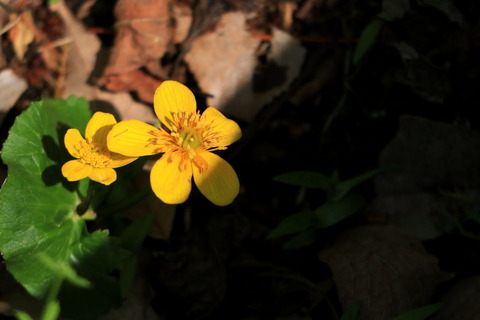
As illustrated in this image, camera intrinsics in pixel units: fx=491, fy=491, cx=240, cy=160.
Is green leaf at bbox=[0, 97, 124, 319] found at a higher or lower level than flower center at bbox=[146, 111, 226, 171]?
lower

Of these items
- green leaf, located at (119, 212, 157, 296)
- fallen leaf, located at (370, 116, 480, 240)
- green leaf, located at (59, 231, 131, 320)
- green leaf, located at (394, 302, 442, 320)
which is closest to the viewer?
green leaf, located at (394, 302, 442, 320)

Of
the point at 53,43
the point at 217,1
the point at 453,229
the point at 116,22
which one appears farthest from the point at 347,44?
the point at 53,43

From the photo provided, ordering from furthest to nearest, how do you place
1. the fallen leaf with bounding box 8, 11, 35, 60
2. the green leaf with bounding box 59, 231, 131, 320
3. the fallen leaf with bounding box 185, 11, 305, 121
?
the fallen leaf with bounding box 8, 11, 35, 60, the fallen leaf with bounding box 185, 11, 305, 121, the green leaf with bounding box 59, 231, 131, 320

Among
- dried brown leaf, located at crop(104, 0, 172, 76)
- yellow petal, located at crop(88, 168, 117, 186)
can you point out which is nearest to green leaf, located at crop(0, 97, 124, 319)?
yellow petal, located at crop(88, 168, 117, 186)

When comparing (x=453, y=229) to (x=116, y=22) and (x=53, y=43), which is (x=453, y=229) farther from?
(x=53, y=43)

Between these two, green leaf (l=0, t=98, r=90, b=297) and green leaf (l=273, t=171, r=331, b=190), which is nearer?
green leaf (l=0, t=98, r=90, b=297)

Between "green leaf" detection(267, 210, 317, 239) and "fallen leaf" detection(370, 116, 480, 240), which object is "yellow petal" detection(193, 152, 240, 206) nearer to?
"green leaf" detection(267, 210, 317, 239)

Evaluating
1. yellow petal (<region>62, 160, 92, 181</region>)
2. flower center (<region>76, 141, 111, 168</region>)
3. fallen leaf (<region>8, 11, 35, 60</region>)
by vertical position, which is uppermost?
flower center (<region>76, 141, 111, 168</region>)
